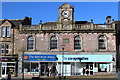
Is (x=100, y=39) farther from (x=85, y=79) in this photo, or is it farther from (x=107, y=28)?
(x=85, y=79)

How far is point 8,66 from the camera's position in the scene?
32938 millimetres

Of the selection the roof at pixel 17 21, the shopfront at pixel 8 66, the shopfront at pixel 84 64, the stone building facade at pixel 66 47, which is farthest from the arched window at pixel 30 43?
the shopfront at pixel 84 64

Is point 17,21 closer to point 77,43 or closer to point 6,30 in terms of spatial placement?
point 6,30

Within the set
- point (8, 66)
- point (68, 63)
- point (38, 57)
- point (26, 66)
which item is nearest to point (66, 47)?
point (68, 63)

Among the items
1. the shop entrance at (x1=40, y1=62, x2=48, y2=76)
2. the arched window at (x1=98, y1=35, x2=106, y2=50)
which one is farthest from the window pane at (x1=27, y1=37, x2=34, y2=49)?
A: the arched window at (x1=98, y1=35, x2=106, y2=50)

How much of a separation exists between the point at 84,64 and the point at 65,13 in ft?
27.5

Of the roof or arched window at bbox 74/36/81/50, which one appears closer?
arched window at bbox 74/36/81/50

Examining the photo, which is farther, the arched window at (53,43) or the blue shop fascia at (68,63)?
the arched window at (53,43)

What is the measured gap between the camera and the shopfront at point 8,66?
3281 cm

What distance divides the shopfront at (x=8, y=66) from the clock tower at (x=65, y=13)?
976 centimetres

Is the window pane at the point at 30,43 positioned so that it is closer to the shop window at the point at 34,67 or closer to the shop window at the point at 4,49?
the shop window at the point at 34,67

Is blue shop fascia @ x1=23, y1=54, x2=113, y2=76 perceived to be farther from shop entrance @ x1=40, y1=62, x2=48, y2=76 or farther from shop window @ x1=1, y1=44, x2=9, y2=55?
shop window @ x1=1, y1=44, x2=9, y2=55

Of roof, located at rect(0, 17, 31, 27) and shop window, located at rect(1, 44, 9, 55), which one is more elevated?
roof, located at rect(0, 17, 31, 27)

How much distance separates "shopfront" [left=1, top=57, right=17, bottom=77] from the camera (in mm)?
32812
